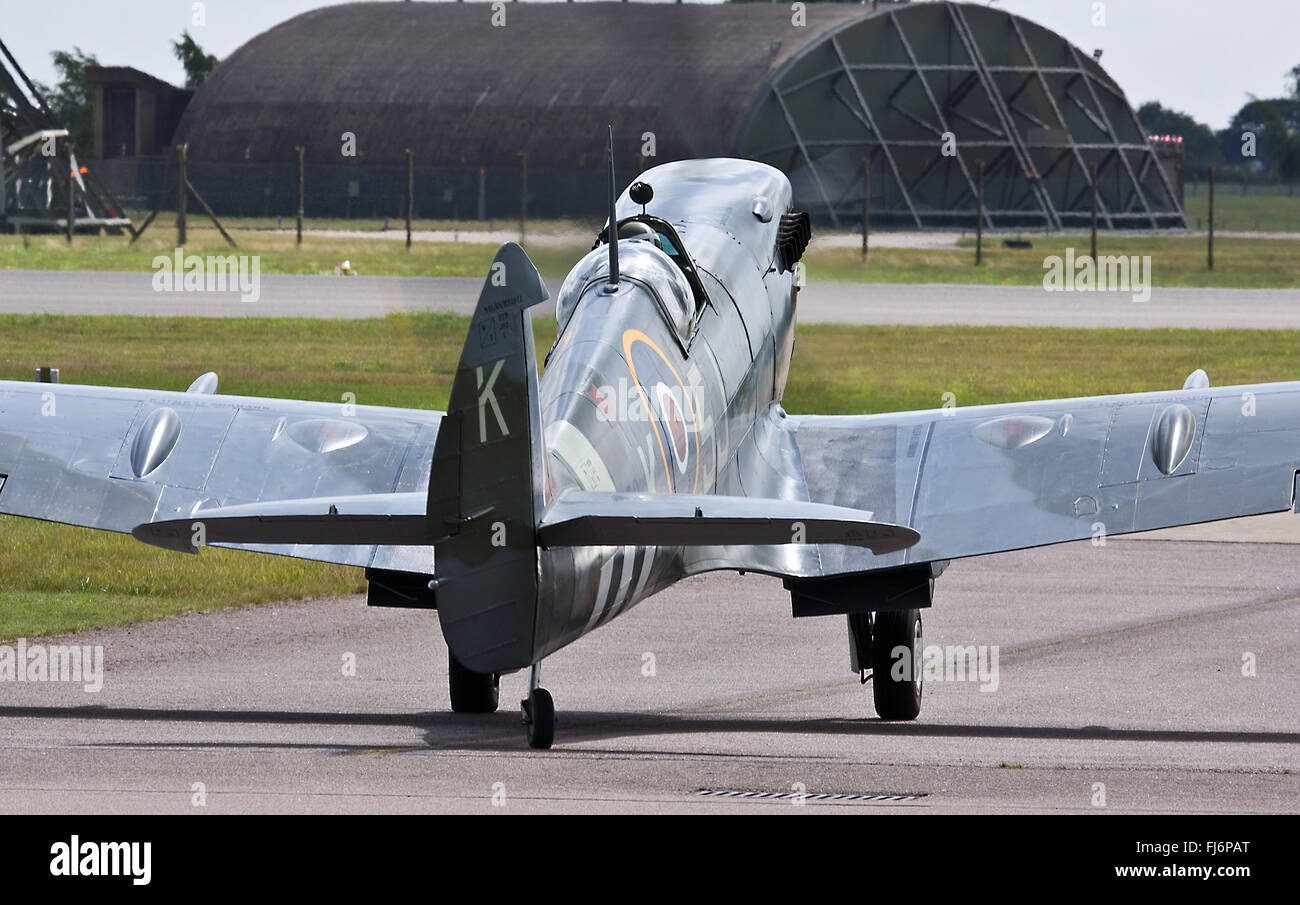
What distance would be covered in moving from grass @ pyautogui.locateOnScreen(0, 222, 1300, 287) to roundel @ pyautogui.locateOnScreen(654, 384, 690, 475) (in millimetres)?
31617

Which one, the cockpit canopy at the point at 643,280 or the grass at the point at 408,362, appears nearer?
the cockpit canopy at the point at 643,280

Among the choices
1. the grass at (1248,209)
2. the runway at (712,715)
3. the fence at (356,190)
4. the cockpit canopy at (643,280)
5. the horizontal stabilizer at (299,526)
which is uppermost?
the grass at (1248,209)

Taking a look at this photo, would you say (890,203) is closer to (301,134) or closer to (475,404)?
(301,134)

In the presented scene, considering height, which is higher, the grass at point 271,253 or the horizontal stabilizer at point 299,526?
the grass at point 271,253

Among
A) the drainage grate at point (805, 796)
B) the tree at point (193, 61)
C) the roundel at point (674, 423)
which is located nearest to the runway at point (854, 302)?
the roundel at point (674, 423)

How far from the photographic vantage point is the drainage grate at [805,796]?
9547 mm

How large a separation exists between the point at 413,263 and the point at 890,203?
31030 millimetres

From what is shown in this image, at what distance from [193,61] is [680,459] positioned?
118757mm

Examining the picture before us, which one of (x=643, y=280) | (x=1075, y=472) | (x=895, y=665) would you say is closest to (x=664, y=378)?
(x=643, y=280)

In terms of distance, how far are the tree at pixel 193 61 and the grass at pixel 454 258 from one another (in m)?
54.5

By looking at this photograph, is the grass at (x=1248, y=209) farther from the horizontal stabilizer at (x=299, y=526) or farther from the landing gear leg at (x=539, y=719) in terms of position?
the horizontal stabilizer at (x=299, y=526)

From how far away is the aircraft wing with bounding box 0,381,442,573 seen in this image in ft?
42.4

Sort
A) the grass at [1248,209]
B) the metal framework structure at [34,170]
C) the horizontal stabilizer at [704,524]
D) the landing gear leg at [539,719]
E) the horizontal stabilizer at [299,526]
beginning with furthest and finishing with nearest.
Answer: the grass at [1248,209], the metal framework structure at [34,170], the landing gear leg at [539,719], the horizontal stabilizer at [299,526], the horizontal stabilizer at [704,524]

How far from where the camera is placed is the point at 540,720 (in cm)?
1077
